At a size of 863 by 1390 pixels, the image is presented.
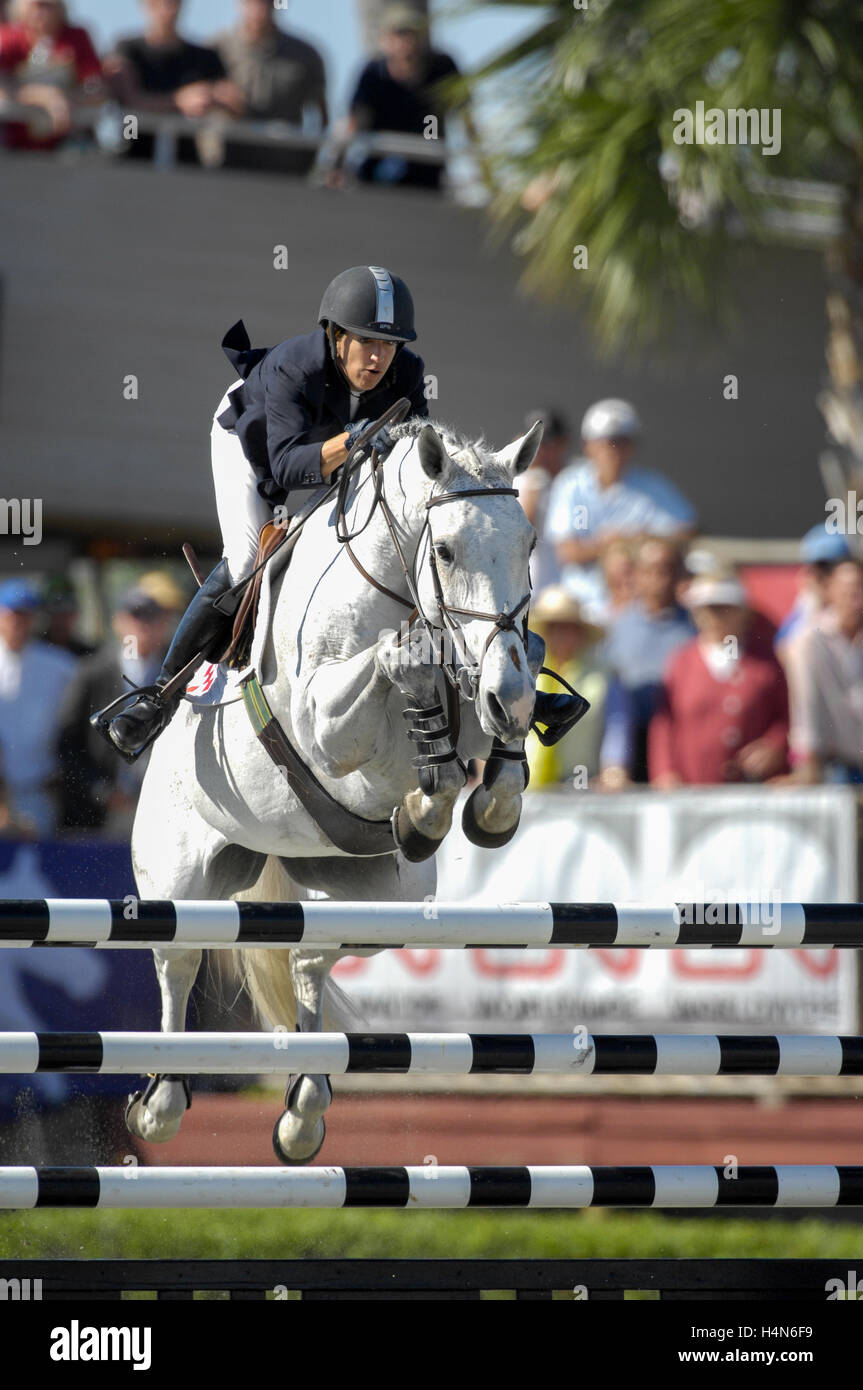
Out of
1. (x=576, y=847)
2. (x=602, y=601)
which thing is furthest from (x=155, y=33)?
(x=576, y=847)

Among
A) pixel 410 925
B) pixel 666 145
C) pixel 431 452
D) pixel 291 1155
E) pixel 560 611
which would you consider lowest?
pixel 291 1155

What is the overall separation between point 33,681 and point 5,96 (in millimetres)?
4164

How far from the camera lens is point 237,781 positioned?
5.10 meters

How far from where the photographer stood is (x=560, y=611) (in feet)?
27.3

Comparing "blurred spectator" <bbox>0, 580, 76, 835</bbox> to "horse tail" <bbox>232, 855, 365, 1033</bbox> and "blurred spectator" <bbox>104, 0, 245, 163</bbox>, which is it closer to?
"horse tail" <bbox>232, 855, 365, 1033</bbox>

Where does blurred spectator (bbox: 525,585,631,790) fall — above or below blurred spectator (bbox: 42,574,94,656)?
below

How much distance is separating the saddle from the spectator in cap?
521 centimetres

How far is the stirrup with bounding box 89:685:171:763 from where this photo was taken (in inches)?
202

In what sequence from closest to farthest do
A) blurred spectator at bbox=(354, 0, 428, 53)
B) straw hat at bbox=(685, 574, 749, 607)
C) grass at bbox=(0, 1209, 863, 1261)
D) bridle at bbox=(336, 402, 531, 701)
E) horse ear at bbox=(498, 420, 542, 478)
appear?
bridle at bbox=(336, 402, 531, 701) < horse ear at bbox=(498, 420, 542, 478) < grass at bbox=(0, 1209, 863, 1261) < straw hat at bbox=(685, 574, 749, 607) < blurred spectator at bbox=(354, 0, 428, 53)

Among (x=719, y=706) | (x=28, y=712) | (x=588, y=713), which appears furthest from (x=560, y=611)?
(x=28, y=712)

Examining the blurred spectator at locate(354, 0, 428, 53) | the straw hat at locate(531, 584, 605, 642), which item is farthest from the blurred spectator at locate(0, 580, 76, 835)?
the blurred spectator at locate(354, 0, 428, 53)

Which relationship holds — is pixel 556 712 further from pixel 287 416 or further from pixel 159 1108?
pixel 159 1108

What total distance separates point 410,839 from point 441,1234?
3.52 meters
